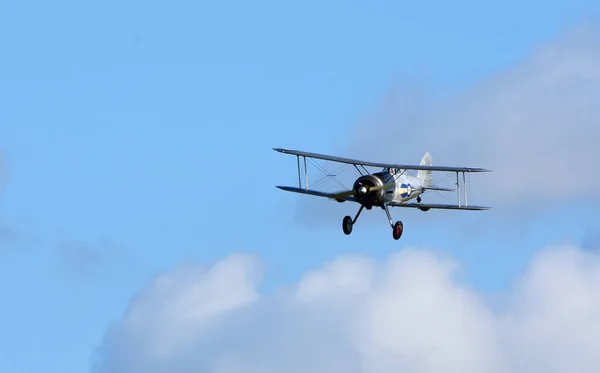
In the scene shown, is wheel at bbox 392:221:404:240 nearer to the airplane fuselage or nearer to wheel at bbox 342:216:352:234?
the airplane fuselage

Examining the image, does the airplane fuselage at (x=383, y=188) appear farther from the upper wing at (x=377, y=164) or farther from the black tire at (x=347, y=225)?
the black tire at (x=347, y=225)

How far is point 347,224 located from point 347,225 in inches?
1.5

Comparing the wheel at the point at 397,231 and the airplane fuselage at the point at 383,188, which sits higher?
the airplane fuselage at the point at 383,188

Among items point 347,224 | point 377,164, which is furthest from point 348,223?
point 377,164

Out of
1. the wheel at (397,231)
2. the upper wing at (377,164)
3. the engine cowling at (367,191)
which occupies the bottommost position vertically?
the wheel at (397,231)

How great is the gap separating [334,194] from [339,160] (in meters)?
1.43

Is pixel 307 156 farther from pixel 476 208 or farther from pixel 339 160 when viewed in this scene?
pixel 476 208

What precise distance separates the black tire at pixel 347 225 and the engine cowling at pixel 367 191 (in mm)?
1550

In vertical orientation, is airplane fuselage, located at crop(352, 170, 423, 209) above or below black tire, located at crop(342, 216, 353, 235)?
above

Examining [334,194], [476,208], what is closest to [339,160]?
[334,194]

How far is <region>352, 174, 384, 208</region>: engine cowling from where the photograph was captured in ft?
→ 213

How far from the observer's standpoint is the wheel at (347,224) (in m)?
66.8

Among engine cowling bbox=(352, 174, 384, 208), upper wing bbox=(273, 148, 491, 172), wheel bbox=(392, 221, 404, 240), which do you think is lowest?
wheel bbox=(392, 221, 404, 240)

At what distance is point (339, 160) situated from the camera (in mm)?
66688
